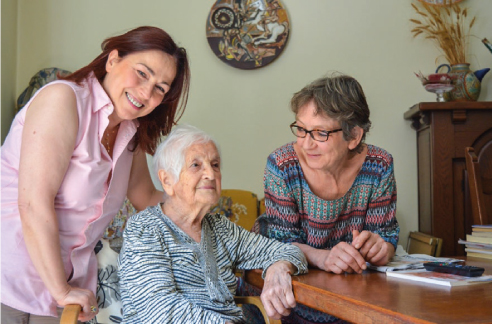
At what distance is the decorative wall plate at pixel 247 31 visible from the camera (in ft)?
11.9

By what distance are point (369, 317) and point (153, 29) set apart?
1.14 m

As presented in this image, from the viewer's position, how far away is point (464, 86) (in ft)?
11.2

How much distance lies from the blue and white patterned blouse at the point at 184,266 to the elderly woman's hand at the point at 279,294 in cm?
7

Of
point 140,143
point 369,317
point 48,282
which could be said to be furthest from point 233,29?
point 369,317

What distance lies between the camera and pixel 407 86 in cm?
370

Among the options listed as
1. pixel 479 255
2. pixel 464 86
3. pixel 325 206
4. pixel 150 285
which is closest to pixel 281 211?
pixel 325 206

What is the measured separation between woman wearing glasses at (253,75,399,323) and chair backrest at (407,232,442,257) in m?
1.23

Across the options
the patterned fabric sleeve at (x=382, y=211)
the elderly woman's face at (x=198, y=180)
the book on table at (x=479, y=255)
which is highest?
the elderly woman's face at (x=198, y=180)

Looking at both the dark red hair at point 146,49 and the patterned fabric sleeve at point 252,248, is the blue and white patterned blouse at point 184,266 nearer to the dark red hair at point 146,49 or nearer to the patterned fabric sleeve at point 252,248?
the patterned fabric sleeve at point 252,248

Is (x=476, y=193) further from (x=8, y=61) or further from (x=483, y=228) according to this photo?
(x=8, y=61)

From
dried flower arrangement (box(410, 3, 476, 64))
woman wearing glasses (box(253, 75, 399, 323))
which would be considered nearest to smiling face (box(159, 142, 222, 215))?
woman wearing glasses (box(253, 75, 399, 323))

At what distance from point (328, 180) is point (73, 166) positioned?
2.86ft

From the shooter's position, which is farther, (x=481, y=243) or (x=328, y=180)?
(x=481, y=243)

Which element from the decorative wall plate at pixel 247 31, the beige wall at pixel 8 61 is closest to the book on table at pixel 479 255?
the decorative wall plate at pixel 247 31
